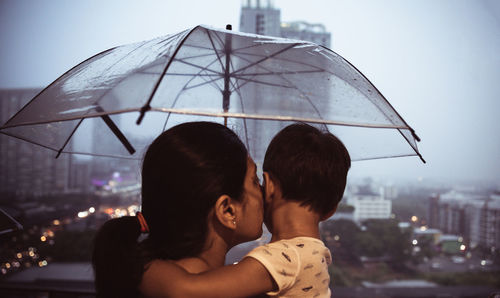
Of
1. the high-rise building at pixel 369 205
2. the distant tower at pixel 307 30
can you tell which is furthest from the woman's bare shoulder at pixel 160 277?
the high-rise building at pixel 369 205

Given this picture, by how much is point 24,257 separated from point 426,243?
26573 mm

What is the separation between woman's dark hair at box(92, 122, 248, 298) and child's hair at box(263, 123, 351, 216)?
0.70 feet

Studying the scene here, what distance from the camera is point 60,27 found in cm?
2264

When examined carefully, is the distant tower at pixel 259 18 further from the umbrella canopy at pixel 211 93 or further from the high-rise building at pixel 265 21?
the umbrella canopy at pixel 211 93

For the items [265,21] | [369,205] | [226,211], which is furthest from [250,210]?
[369,205]

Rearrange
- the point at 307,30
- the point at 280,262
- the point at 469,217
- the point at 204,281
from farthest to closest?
the point at 469,217 → the point at 307,30 → the point at 280,262 → the point at 204,281

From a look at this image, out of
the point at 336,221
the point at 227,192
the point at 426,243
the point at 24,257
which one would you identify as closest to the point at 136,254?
the point at 227,192

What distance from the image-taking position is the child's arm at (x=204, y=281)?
1.96 feet

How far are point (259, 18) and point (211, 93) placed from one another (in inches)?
696

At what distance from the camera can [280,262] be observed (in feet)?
2.34

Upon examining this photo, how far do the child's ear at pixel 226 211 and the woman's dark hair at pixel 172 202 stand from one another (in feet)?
0.04

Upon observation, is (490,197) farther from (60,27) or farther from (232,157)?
(60,27)

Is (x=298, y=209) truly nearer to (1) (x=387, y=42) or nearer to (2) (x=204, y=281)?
(2) (x=204, y=281)

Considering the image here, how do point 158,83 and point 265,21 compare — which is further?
point 265,21
